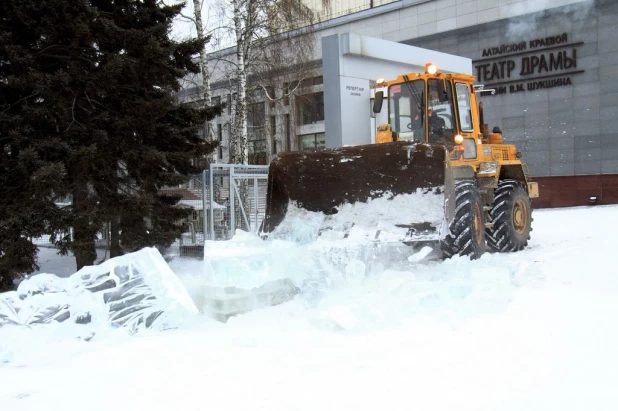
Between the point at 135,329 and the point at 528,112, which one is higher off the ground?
the point at 528,112

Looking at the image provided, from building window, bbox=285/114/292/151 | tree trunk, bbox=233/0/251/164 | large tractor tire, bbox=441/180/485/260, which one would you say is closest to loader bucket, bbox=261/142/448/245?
large tractor tire, bbox=441/180/485/260

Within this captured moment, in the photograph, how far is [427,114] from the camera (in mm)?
7473

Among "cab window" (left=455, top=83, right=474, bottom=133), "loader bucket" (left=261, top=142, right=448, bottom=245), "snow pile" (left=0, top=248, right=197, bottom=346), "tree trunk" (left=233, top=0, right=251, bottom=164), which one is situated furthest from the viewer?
"tree trunk" (left=233, top=0, right=251, bottom=164)

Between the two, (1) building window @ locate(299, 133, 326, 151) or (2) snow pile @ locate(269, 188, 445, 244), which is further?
(1) building window @ locate(299, 133, 326, 151)

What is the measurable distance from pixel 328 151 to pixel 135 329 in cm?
326

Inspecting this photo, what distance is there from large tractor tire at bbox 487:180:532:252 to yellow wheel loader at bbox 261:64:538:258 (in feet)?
0.05

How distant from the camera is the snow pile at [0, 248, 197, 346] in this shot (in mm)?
4074

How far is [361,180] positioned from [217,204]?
404cm

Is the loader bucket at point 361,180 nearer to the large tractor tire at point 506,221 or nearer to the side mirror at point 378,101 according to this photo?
the side mirror at point 378,101

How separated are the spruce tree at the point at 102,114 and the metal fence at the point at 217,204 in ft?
3.35

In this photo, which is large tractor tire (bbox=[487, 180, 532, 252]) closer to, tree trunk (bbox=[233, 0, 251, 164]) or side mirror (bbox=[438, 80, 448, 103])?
side mirror (bbox=[438, 80, 448, 103])

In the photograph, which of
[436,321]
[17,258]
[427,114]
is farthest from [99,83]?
[436,321]

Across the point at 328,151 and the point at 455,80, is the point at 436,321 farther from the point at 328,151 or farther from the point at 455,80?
the point at 455,80

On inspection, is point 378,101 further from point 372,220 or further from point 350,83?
point 350,83
